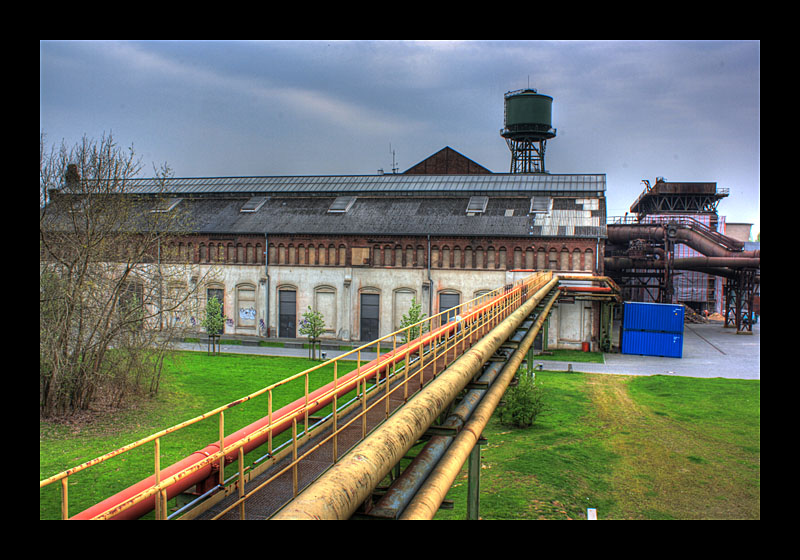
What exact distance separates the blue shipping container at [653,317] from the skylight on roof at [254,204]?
25557 millimetres

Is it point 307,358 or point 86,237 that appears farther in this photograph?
point 307,358

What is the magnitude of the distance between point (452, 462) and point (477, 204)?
30.9 metres

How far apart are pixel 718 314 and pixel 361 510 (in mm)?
54561

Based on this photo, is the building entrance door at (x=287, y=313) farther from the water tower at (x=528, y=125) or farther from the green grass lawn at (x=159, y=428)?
the water tower at (x=528, y=125)

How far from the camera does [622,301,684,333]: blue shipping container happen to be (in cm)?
3094

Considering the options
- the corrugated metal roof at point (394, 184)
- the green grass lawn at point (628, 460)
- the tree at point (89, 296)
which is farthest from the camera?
the corrugated metal roof at point (394, 184)

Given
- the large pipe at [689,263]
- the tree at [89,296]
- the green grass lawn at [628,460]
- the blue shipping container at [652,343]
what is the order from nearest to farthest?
the green grass lawn at [628,460]
the tree at [89,296]
the blue shipping container at [652,343]
the large pipe at [689,263]

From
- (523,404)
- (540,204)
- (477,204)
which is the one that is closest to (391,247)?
(477,204)

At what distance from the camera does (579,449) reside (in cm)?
1576

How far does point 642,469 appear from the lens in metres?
14.2

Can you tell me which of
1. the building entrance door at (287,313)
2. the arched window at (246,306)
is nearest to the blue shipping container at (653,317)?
the building entrance door at (287,313)

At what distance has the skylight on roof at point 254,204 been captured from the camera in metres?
39.7
